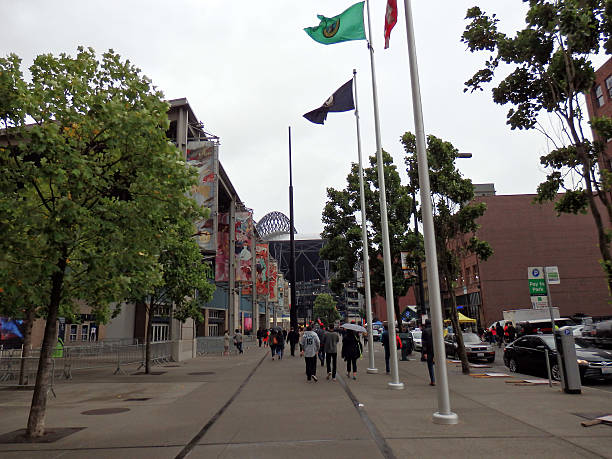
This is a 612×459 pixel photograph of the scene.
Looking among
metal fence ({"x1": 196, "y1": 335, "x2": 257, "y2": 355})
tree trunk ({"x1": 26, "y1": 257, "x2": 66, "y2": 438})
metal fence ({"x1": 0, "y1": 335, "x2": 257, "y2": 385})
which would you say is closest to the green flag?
tree trunk ({"x1": 26, "y1": 257, "x2": 66, "y2": 438})

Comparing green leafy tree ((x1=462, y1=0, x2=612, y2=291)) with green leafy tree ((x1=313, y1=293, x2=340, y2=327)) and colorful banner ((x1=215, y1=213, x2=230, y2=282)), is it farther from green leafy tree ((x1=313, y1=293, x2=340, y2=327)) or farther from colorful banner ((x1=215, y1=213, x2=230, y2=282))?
green leafy tree ((x1=313, y1=293, x2=340, y2=327))

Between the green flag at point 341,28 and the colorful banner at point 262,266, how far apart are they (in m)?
44.6

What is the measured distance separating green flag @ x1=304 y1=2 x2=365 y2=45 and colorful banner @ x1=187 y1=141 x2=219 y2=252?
61.5ft

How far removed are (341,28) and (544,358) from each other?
40.8 ft

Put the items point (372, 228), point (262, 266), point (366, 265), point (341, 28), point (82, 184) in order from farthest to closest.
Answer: point (262, 266) < point (372, 228) < point (366, 265) < point (341, 28) < point (82, 184)

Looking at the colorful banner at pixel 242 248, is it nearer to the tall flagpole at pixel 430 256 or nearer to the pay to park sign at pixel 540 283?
the pay to park sign at pixel 540 283

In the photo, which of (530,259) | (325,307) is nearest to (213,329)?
(530,259)

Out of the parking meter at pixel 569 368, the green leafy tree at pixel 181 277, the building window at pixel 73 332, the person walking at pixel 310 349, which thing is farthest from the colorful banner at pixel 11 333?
the parking meter at pixel 569 368

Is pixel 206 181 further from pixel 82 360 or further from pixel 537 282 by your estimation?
pixel 537 282

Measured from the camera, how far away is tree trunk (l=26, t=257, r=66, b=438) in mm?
7480

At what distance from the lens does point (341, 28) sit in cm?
1388

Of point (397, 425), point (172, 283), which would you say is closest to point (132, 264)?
point (397, 425)

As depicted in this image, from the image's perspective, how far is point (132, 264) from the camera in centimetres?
782

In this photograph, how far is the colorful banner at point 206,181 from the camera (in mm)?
31125
